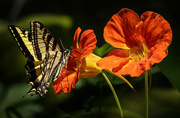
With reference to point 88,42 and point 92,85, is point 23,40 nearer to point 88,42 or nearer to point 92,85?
point 88,42

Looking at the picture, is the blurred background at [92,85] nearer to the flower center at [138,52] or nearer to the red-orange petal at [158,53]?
the flower center at [138,52]

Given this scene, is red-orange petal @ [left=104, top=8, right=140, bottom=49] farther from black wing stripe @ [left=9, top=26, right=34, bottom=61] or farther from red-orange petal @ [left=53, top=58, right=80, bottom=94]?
black wing stripe @ [left=9, top=26, right=34, bottom=61]

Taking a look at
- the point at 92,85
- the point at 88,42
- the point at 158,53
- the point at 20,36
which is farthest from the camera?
the point at 92,85

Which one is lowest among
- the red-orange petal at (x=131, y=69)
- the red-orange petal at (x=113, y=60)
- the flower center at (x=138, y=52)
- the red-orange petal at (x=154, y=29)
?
the flower center at (x=138, y=52)

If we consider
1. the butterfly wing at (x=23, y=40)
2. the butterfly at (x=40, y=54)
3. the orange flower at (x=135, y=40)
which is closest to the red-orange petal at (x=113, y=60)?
the orange flower at (x=135, y=40)

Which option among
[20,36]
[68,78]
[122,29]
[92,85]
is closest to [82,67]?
[68,78]

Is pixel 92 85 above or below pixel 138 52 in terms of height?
below

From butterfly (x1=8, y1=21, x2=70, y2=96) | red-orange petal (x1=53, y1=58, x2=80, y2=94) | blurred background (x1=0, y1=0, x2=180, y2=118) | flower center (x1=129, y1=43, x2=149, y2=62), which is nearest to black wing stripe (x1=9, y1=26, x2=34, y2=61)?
butterfly (x1=8, y1=21, x2=70, y2=96)
